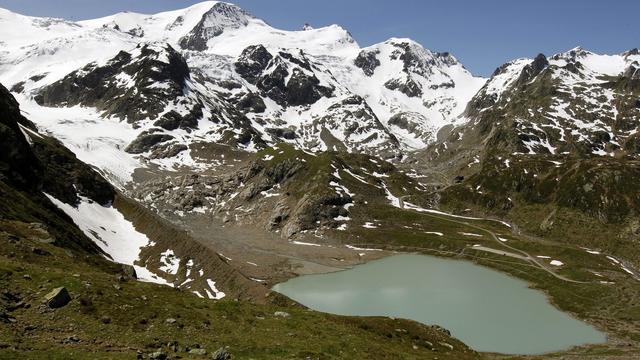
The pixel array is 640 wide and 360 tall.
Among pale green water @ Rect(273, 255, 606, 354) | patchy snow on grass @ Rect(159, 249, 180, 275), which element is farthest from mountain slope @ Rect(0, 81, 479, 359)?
pale green water @ Rect(273, 255, 606, 354)

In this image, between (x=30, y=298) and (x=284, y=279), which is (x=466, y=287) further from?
(x=30, y=298)

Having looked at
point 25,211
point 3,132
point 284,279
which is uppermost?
point 3,132

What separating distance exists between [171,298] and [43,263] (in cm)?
1186

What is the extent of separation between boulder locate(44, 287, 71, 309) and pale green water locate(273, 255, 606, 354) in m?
88.4

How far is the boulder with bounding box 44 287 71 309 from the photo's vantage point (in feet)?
102

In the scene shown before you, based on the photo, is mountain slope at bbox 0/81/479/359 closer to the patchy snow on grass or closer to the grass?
the grass

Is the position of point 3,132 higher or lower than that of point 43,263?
higher

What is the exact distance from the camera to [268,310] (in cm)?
4569

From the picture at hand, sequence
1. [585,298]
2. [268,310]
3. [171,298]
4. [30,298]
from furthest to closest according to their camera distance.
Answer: [585,298] → [268,310] → [171,298] → [30,298]

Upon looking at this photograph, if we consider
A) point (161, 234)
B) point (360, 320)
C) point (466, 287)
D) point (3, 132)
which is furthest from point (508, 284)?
point (3, 132)

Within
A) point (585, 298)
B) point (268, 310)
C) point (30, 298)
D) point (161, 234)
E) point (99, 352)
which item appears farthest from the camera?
point (585, 298)

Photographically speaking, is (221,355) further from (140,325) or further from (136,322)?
(136,322)

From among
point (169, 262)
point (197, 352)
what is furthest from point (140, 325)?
point (169, 262)

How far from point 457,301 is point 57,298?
128 m
